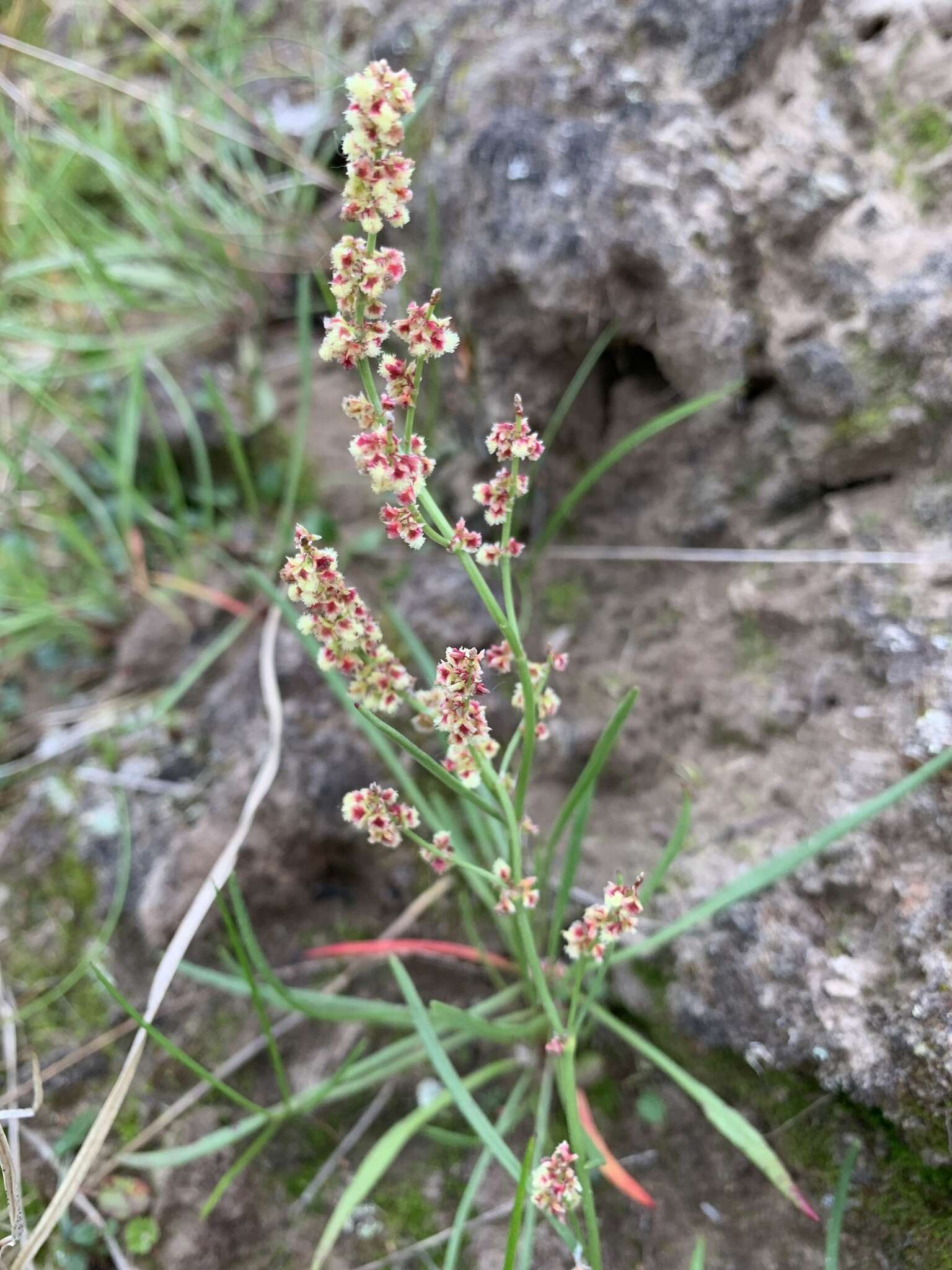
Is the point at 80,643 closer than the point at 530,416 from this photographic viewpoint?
No

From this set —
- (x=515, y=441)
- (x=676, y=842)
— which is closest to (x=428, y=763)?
(x=515, y=441)

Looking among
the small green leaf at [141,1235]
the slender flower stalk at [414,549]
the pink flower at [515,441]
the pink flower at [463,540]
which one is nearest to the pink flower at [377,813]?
the slender flower stalk at [414,549]

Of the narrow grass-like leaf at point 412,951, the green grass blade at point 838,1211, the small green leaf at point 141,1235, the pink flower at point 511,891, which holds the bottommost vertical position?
the green grass blade at point 838,1211

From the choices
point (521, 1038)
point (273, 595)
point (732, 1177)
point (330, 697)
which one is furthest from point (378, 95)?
point (732, 1177)

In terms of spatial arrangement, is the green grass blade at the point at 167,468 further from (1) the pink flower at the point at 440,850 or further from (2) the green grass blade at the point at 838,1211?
(2) the green grass blade at the point at 838,1211

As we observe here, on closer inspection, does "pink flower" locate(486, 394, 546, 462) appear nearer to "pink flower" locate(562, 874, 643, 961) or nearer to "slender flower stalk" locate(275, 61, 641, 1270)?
"slender flower stalk" locate(275, 61, 641, 1270)

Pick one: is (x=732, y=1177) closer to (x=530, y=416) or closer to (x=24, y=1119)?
(x=24, y=1119)

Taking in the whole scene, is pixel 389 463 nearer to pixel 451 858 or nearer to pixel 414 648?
pixel 451 858
